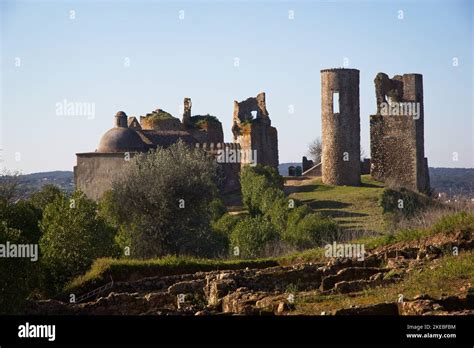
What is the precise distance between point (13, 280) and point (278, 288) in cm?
620

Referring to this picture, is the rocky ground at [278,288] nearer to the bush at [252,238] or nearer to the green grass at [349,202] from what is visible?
the bush at [252,238]

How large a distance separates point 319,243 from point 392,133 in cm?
2062

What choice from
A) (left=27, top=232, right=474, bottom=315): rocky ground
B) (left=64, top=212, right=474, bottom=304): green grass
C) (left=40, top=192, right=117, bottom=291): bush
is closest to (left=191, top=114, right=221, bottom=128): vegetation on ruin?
(left=40, top=192, right=117, bottom=291): bush

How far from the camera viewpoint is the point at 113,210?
41.5 m

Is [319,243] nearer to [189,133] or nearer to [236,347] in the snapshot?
[236,347]

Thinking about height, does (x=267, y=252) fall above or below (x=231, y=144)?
below

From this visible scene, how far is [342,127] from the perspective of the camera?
189 feet

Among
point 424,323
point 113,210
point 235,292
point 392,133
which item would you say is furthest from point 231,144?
point 424,323

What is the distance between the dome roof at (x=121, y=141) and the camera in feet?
199

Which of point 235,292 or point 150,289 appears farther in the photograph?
point 150,289

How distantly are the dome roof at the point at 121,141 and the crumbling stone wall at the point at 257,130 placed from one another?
7.35 m

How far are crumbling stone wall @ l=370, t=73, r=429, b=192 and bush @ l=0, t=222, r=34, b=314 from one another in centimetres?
3502
